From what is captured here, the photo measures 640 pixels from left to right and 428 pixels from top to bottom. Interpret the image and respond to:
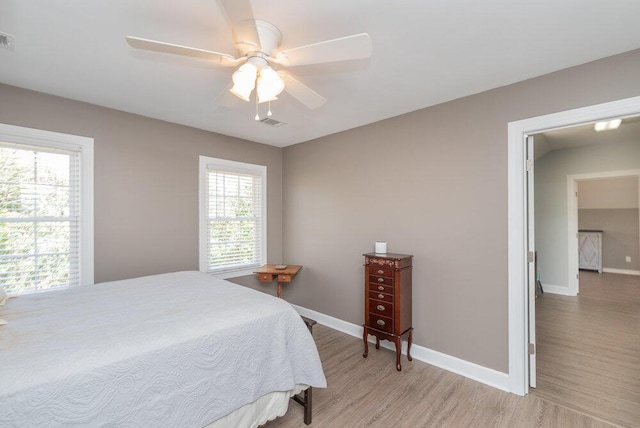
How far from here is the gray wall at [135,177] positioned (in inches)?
105

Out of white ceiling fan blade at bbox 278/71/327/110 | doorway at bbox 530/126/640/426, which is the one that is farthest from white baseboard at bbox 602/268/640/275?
white ceiling fan blade at bbox 278/71/327/110

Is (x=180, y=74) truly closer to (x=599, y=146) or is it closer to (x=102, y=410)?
(x=102, y=410)

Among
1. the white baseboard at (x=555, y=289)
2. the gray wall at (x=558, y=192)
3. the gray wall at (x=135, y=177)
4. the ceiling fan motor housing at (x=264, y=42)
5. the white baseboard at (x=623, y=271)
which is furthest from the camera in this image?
the white baseboard at (x=623, y=271)

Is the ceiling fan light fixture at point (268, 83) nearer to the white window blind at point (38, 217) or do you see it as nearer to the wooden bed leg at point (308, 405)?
the wooden bed leg at point (308, 405)

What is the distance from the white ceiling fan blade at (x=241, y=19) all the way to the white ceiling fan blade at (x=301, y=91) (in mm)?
323

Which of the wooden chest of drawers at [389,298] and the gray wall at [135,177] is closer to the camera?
the gray wall at [135,177]

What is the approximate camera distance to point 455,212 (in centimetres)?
277

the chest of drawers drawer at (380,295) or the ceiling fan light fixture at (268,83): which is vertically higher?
the ceiling fan light fixture at (268,83)

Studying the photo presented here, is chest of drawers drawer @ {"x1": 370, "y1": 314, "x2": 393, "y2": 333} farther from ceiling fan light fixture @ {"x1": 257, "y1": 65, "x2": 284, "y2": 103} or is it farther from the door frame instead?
ceiling fan light fixture @ {"x1": 257, "y1": 65, "x2": 284, "y2": 103}

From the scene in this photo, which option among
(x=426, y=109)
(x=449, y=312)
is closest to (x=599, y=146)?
(x=426, y=109)

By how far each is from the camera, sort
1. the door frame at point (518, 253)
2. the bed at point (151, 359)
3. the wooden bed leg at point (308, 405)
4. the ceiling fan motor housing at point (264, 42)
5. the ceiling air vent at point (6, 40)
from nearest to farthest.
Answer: the bed at point (151, 359) → the ceiling fan motor housing at point (264, 42) → the ceiling air vent at point (6, 40) → the wooden bed leg at point (308, 405) → the door frame at point (518, 253)

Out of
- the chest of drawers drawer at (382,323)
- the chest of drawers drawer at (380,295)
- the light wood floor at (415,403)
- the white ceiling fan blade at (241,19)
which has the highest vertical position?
the white ceiling fan blade at (241,19)

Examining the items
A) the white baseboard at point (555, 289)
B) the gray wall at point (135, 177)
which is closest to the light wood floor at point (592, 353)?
the white baseboard at point (555, 289)

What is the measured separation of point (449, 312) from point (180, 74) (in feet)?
10.3
